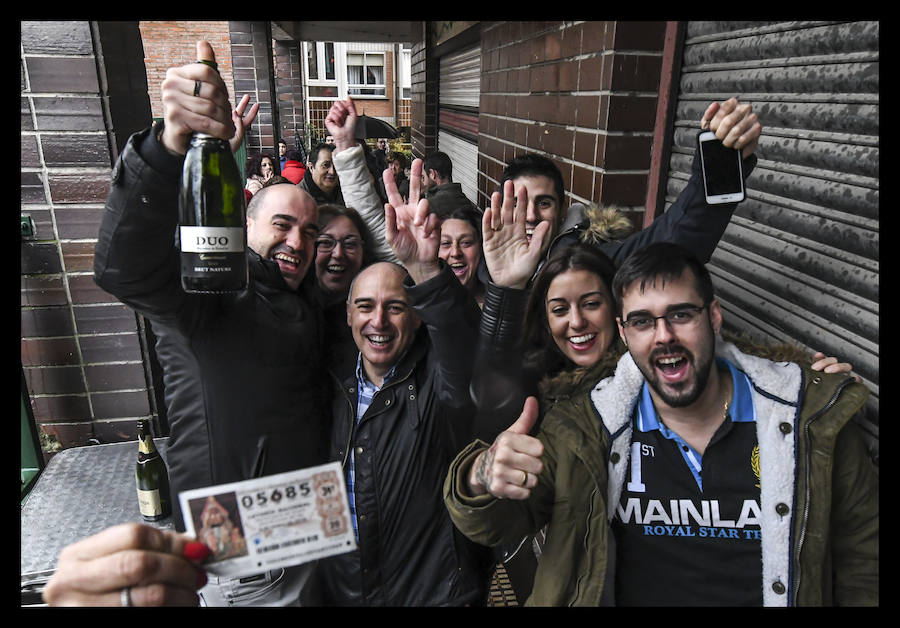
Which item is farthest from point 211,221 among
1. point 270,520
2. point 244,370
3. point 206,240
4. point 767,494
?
point 767,494

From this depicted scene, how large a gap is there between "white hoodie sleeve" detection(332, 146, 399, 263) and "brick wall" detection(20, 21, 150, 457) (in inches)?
44.2

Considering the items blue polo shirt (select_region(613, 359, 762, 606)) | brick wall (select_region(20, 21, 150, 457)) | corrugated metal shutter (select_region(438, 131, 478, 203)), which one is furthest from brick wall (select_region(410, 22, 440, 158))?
blue polo shirt (select_region(613, 359, 762, 606))

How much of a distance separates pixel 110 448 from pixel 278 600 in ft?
4.90

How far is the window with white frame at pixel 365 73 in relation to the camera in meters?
19.9

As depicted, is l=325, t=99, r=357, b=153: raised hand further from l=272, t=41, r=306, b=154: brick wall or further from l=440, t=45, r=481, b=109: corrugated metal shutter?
l=272, t=41, r=306, b=154: brick wall

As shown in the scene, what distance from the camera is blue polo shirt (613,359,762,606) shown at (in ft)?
3.87

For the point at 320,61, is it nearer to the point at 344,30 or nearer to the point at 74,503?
the point at 344,30

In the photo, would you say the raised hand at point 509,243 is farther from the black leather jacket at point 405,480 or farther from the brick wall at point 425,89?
the brick wall at point 425,89

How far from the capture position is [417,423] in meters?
1.40

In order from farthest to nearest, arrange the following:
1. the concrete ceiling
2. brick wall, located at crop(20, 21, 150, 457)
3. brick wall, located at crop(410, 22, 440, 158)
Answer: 1. the concrete ceiling
2. brick wall, located at crop(410, 22, 440, 158)
3. brick wall, located at crop(20, 21, 150, 457)

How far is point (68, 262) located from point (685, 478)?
8.26 feet

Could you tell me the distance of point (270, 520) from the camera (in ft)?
3.04
